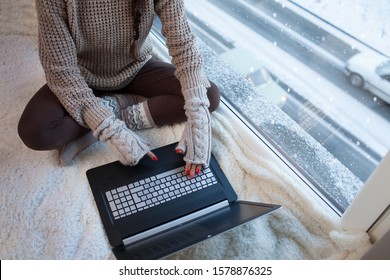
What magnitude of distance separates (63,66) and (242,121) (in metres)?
0.55

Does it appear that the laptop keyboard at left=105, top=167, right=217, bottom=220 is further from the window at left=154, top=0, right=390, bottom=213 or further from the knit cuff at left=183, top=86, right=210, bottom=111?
the window at left=154, top=0, right=390, bottom=213

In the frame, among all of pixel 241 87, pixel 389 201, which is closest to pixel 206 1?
pixel 241 87

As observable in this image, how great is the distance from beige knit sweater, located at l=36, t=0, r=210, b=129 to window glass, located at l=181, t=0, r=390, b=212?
0.31 meters

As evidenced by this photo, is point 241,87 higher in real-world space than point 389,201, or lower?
lower

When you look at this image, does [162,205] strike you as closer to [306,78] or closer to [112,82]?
[112,82]

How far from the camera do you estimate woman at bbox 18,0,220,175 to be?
A: 87cm

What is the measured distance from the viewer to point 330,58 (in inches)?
46.7

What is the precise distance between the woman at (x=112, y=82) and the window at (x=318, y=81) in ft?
0.81

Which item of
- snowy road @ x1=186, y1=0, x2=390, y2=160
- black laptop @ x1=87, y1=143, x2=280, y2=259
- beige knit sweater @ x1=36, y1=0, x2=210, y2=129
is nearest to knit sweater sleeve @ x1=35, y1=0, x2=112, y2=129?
beige knit sweater @ x1=36, y1=0, x2=210, y2=129

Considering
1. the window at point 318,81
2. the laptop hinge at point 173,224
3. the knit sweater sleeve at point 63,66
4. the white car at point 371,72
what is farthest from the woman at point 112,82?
the white car at point 371,72

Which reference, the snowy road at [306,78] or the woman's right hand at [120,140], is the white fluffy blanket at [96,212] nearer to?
the woman's right hand at [120,140]

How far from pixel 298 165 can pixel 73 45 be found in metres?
0.69

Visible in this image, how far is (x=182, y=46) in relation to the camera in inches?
38.6
